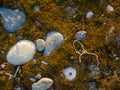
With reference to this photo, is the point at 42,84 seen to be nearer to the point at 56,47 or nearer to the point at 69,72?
the point at 69,72

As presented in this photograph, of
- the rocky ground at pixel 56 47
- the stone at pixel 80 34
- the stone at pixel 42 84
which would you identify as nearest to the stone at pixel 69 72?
the rocky ground at pixel 56 47

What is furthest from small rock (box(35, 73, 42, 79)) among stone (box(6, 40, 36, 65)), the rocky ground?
stone (box(6, 40, 36, 65))

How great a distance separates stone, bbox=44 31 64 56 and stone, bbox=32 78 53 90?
313 millimetres

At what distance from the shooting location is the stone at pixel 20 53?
677 cm

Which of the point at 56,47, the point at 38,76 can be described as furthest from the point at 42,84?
the point at 56,47

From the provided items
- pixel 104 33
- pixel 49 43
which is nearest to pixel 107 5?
pixel 104 33

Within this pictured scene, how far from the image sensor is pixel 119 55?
6.82 m

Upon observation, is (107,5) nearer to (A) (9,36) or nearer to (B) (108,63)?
(B) (108,63)

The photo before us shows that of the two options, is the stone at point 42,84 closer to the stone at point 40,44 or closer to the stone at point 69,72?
the stone at point 69,72

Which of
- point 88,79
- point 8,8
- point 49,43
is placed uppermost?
point 8,8

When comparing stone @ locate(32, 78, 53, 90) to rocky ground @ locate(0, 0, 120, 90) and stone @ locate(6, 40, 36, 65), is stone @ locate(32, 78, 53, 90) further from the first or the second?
stone @ locate(6, 40, 36, 65)

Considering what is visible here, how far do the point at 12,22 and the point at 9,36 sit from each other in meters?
0.17

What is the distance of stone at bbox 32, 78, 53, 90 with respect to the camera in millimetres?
6727

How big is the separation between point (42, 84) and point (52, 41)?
1.68 feet
